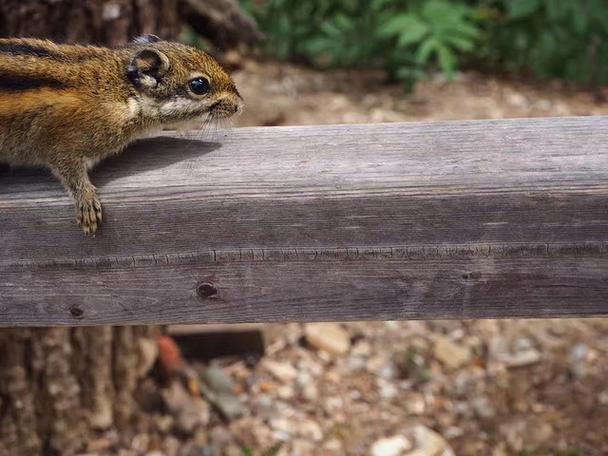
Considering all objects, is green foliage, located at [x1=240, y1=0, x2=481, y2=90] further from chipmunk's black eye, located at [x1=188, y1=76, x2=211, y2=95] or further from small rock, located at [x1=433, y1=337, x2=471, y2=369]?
chipmunk's black eye, located at [x1=188, y1=76, x2=211, y2=95]

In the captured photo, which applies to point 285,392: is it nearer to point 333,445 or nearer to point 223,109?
point 333,445

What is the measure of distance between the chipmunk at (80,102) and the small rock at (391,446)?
1818 millimetres

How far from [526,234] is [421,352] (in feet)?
8.25

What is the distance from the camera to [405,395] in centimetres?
397

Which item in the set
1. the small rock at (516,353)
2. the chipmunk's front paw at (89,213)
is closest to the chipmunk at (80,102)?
the chipmunk's front paw at (89,213)

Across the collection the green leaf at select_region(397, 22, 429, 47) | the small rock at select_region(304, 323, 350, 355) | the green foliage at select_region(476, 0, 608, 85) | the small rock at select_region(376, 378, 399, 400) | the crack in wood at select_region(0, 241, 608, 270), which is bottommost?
the small rock at select_region(376, 378, 399, 400)

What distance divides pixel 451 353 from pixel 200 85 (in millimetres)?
2234

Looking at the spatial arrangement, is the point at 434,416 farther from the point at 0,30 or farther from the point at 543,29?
the point at 543,29

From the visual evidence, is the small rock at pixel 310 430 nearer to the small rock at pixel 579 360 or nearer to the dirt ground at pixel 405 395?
the dirt ground at pixel 405 395

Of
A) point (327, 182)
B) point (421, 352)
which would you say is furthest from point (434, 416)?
point (327, 182)

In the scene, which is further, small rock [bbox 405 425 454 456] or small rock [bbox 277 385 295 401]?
small rock [bbox 277 385 295 401]

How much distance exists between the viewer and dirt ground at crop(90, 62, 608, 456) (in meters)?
3.71

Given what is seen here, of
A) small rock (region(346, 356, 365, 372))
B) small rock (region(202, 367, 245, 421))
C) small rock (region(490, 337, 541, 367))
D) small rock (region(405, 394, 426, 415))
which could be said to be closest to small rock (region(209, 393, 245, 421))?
small rock (region(202, 367, 245, 421))

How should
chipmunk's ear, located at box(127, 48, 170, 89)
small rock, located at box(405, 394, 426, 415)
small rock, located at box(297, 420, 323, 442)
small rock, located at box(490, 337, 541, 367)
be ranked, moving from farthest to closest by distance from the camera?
small rock, located at box(490, 337, 541, 367), small rock, located at box(405, 394, 426, 415), small rock, located at box(297, 420, 323, 442), chipmunk's ear, located at box(127, 48, 170, 89)
